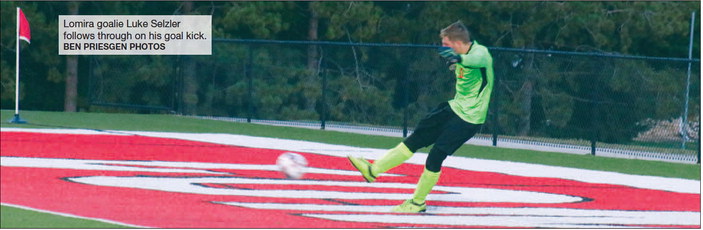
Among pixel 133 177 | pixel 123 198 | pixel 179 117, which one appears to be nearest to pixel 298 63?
pixel 179 117

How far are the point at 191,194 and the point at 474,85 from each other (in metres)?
3.17

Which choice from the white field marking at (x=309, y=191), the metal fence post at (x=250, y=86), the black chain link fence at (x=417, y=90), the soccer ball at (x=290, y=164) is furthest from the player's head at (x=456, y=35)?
the metal fence post at (x=250, y=86)

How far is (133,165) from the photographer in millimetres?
16719

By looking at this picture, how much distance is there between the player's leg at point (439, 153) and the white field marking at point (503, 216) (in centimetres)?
17

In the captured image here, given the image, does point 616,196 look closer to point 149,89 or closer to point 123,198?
point 123,198

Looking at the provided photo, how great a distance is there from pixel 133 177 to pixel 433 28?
21.3 m

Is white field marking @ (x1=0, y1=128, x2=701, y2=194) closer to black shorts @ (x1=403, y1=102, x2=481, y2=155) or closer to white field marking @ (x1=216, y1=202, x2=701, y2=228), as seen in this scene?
white field marking @ (x1=216, y1=202, x2=701, y2=228)

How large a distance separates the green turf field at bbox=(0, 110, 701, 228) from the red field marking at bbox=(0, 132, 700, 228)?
8.65 ft

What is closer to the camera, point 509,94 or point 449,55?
point 449,55

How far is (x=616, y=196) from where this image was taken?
15.4 metres

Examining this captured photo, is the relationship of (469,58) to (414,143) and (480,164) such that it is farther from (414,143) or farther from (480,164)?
(480,164)

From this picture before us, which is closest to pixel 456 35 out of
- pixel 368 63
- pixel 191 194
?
pixel 191 194

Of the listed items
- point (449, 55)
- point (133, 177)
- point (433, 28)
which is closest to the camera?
point (449, 55)

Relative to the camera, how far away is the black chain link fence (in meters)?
23.0
